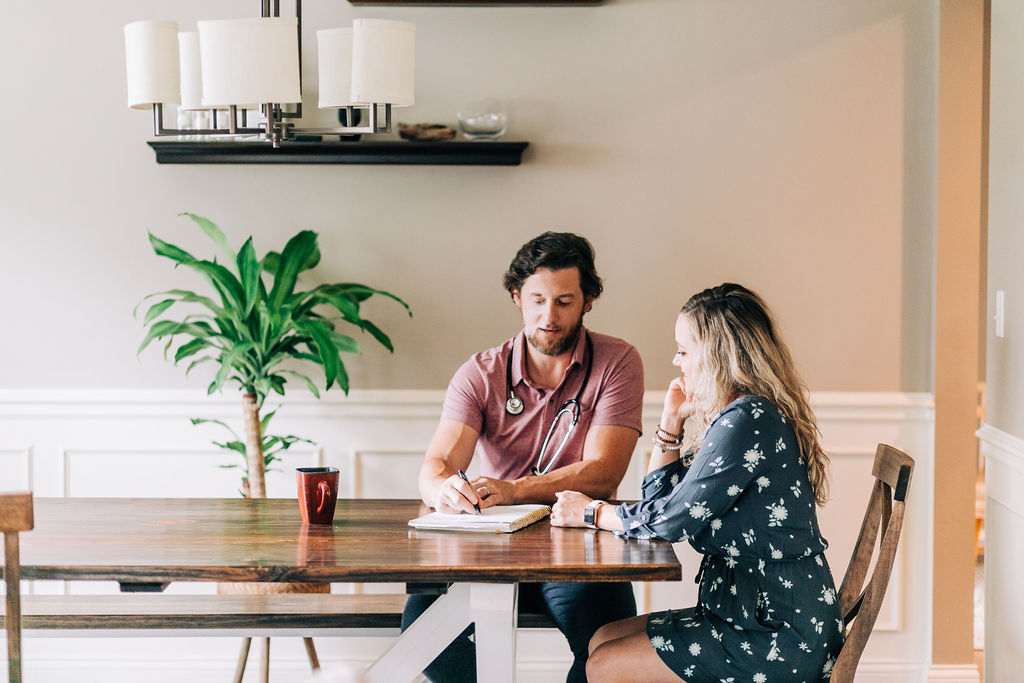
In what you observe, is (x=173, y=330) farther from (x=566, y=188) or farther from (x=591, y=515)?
(x=591, y=515)

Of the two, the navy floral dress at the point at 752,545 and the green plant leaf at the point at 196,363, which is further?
the green plant leaf at the point at 196,363

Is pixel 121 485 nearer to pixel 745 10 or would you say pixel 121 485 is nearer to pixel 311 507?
pixel 311 507

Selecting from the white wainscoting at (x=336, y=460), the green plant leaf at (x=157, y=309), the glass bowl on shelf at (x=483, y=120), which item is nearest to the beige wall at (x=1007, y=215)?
the white wainscoting at (x=336, y=460)

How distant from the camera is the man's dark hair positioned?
2344mm

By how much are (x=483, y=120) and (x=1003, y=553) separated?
6.11 ft

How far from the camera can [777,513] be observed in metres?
1.76

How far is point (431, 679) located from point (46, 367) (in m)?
1.72

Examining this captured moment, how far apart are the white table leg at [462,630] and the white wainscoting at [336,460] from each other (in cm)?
131

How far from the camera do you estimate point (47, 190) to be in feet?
10.1

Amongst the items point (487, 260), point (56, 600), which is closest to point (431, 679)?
point (56, 600)

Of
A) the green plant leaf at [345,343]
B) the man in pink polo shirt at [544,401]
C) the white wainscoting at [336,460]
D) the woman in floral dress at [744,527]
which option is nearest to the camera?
the woman in floral dress at [744,527]

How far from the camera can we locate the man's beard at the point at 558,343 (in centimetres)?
234

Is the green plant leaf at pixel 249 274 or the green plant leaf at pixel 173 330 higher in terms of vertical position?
the green plant leaf at pixel 249 274

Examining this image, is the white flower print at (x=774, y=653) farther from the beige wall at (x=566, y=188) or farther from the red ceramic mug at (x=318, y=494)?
the beige wall at (x=566, y=188)
